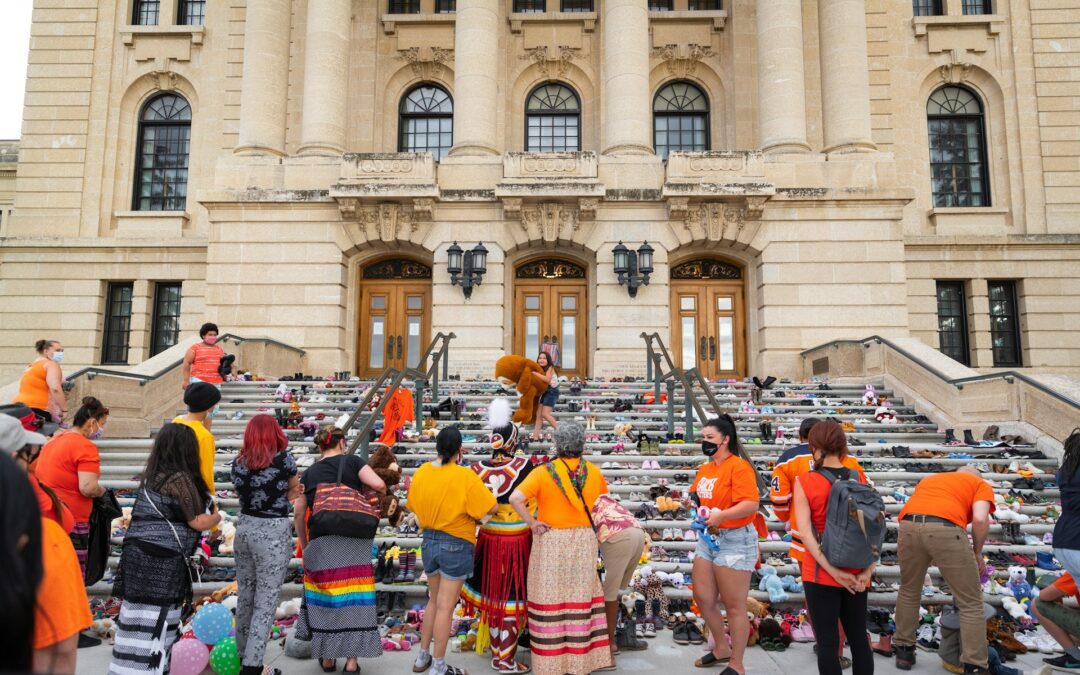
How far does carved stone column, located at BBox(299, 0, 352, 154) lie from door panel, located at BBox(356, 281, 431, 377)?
13.6 ft

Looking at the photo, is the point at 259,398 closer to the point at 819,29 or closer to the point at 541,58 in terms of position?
the point at 541,58

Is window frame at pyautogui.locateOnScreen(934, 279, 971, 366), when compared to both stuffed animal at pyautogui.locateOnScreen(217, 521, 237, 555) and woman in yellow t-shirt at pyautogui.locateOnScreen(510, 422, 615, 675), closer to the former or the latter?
woman in yellow t-shirt at pyautogui.locateOnScreen(510, 422, 615, 675)

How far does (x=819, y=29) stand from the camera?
2162 centimetres

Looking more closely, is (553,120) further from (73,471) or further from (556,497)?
(73,471)

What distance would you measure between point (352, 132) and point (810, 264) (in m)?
14.0

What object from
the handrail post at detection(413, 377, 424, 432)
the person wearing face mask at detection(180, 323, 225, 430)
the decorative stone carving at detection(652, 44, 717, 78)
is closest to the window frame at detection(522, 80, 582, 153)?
the decorative stone carving at detection(652, 44, 717, 78)

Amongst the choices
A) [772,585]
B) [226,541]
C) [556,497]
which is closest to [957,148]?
[772,585]

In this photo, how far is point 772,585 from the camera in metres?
7.43

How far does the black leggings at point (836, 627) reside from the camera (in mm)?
4934

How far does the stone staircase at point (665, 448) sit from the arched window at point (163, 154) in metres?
11.2

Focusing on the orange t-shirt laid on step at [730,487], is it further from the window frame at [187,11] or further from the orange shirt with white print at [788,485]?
the window frame at [187,11]

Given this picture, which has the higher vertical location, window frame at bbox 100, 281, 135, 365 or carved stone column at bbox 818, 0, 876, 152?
carved stone column at bbox 818, 0, 876, 152

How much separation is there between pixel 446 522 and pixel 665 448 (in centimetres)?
653

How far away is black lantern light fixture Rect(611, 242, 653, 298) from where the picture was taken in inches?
758
